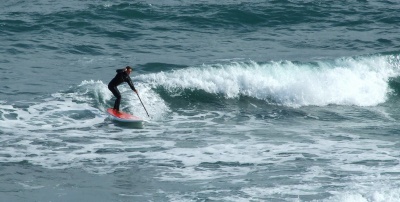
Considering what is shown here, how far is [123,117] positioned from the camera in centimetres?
1986

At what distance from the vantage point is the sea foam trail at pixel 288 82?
23.8 meters

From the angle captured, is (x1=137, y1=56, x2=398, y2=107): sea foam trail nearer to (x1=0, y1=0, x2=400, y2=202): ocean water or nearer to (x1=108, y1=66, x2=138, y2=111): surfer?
(x1=0, y1=0, x2=400, y2=202): ocean water

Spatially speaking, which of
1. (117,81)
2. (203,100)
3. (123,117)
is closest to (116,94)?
(117,81)

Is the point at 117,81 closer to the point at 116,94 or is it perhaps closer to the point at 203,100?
the point at 116,94

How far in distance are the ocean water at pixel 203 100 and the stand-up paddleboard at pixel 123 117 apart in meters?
0.24

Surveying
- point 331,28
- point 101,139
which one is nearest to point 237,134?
point 101,139

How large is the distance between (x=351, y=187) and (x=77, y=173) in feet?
17.2

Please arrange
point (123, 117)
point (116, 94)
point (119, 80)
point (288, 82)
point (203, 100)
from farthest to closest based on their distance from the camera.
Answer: point (288, 82), point (203, 100), point (116, 94), point (119, 80), point (123, 117)

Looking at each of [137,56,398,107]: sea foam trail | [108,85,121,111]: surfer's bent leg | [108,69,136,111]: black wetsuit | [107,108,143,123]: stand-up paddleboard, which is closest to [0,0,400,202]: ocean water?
[137,56,398,107]: sea foam trail

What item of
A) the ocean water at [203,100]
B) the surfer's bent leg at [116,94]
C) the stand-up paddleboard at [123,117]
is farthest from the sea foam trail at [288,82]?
the stand-up paddleboard at [123,117]

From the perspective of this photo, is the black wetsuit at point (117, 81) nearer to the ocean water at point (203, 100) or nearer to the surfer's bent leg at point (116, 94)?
the surfer's bent leg at point (116, 94)

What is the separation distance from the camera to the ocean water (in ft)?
49.5

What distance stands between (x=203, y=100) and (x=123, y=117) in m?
3.88

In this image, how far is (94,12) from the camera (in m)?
31.1
